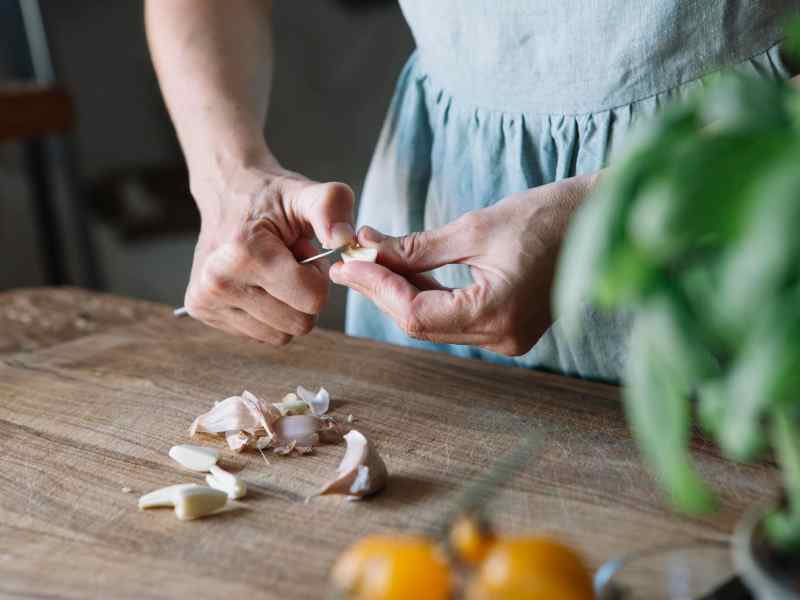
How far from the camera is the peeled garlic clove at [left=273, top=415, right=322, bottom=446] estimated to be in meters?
0.96

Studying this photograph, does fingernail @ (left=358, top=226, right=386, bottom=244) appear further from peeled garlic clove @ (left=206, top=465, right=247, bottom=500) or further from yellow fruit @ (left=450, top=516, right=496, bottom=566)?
yellow fruit @ (left=450, top=516, right=496, bottom=566)

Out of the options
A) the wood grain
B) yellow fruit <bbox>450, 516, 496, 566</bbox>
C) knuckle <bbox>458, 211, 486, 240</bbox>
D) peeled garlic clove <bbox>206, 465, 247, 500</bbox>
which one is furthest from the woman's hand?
the wood grain

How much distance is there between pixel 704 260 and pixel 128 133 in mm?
3816

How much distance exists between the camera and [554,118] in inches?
45.2

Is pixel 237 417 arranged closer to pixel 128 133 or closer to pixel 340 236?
pixel 340 236

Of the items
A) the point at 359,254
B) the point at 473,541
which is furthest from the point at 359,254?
the point at 473,541

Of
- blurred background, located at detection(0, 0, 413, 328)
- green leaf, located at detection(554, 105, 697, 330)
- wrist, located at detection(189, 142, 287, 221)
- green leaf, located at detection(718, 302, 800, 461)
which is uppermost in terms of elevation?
green leaf, located at detection(554, 105, 697, 330)

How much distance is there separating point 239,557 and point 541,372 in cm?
46

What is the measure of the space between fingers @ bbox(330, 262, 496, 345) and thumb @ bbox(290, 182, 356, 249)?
0.05 m

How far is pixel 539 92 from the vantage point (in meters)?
1.15

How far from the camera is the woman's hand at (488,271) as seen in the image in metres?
0.92

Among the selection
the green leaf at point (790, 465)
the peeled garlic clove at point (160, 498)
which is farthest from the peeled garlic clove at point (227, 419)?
the green leaf at point (790, 465)

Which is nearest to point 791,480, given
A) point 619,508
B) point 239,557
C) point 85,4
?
point 619,508

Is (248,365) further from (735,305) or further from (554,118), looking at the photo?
(735,305)
